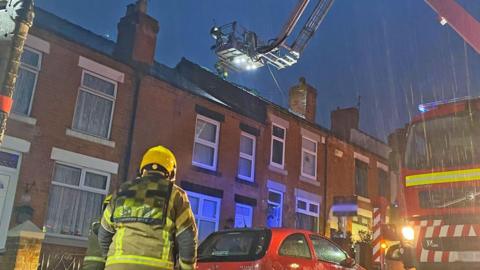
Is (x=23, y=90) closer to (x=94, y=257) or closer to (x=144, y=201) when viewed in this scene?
(x=94, y=257)

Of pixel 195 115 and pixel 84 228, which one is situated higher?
pixel 195 115

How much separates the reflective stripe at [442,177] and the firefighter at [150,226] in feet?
18.6

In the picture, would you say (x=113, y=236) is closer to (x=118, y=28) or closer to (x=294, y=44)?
(x=118, y=28)

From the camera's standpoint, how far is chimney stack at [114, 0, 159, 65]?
15.5 meters

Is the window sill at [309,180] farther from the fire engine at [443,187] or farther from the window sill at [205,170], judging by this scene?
the fire engine at [443,187]

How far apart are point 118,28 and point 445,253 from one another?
40.4ft

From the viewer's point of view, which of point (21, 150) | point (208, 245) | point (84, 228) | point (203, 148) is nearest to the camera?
point (208, 245)

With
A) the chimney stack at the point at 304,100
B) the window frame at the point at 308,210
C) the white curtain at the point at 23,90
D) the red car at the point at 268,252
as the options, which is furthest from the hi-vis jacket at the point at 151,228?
the chimney stack at the point at 304,100

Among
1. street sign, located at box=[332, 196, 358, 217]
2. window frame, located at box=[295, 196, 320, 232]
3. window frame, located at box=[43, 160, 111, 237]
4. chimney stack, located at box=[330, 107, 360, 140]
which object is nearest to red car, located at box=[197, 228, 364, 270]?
window frame, located at box=[43, 160, 111, 237]

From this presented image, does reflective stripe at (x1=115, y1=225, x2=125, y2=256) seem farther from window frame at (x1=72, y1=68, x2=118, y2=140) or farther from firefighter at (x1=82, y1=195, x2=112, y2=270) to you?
window frame at (x1=72, y1=68, x2=118, y2=140)

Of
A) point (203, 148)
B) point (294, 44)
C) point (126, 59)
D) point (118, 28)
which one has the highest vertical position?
Result: point (294, 44)

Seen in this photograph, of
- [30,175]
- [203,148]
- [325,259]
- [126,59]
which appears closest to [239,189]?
[203,148]

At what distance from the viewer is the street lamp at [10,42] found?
5.07 metres

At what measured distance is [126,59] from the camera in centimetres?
1520
